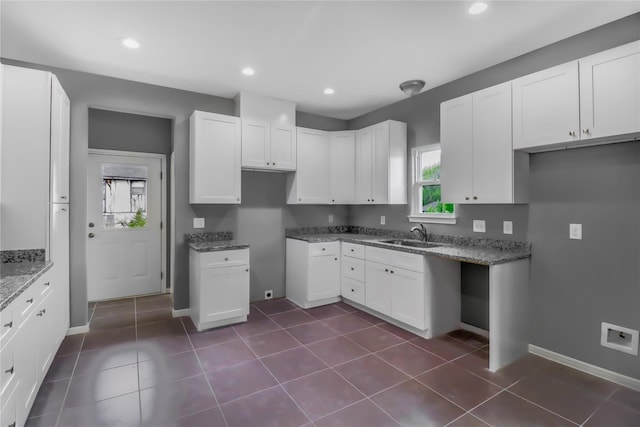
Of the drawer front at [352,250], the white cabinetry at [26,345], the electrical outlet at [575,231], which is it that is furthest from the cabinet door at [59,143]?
the electrical outlet at [575,231]

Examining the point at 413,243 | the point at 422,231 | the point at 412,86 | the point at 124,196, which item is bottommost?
the point at 413,243

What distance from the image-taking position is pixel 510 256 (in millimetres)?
2633

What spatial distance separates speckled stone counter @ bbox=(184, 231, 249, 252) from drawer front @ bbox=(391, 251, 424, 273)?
1.61 m

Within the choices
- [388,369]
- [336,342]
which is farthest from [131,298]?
[388,369]

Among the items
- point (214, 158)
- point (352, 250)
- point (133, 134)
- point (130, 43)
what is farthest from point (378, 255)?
point (133, 134)

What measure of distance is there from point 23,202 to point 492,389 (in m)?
3.64

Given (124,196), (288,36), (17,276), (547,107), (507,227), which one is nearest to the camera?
(17,276)

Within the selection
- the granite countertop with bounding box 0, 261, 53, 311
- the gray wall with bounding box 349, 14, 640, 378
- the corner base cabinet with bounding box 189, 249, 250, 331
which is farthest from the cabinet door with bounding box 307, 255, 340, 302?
the granite countertop with bounding box 0, 261, 53, 311

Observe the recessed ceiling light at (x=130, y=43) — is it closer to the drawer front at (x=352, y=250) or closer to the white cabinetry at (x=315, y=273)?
the white cabinetry at (x=315, y=273)

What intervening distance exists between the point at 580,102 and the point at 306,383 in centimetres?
281

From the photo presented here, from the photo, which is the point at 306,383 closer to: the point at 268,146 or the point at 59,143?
the point at 268,146

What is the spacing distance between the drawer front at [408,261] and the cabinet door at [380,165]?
0.88 m

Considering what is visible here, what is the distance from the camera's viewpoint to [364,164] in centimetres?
427

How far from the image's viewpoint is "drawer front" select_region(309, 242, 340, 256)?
3.95 metres
